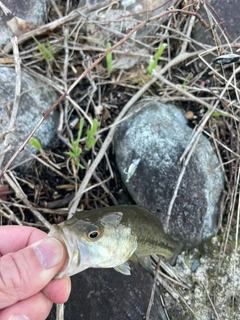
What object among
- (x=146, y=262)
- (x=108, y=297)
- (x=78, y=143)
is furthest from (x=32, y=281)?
(x=78, y=143)

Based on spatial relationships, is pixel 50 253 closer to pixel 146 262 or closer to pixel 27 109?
pixel 146 262

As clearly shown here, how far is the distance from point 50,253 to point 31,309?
0.43 metres

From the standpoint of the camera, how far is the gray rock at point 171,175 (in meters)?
2.99

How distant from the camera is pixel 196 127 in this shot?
331 cm

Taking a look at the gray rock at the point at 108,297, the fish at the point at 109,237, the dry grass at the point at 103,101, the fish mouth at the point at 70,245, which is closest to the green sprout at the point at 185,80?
the dry grass at the point at 103,101

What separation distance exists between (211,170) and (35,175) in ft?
4.95

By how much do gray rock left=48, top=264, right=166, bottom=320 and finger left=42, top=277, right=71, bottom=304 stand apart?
21.8 inches

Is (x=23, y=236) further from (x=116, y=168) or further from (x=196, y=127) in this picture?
(x=196, y=127)

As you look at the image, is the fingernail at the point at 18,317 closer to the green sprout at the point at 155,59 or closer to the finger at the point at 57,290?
the finger at the point at 57,290

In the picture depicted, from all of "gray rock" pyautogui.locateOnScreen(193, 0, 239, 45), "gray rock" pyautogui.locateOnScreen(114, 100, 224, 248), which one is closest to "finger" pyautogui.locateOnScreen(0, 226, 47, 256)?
"gray rock" pyautogui.locateOnScreen(114, 100, 224, 248)

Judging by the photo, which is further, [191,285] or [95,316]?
[191,285]

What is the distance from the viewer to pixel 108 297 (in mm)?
2670

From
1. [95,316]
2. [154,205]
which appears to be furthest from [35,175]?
[95,316]

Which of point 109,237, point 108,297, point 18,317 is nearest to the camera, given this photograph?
point 18,317
